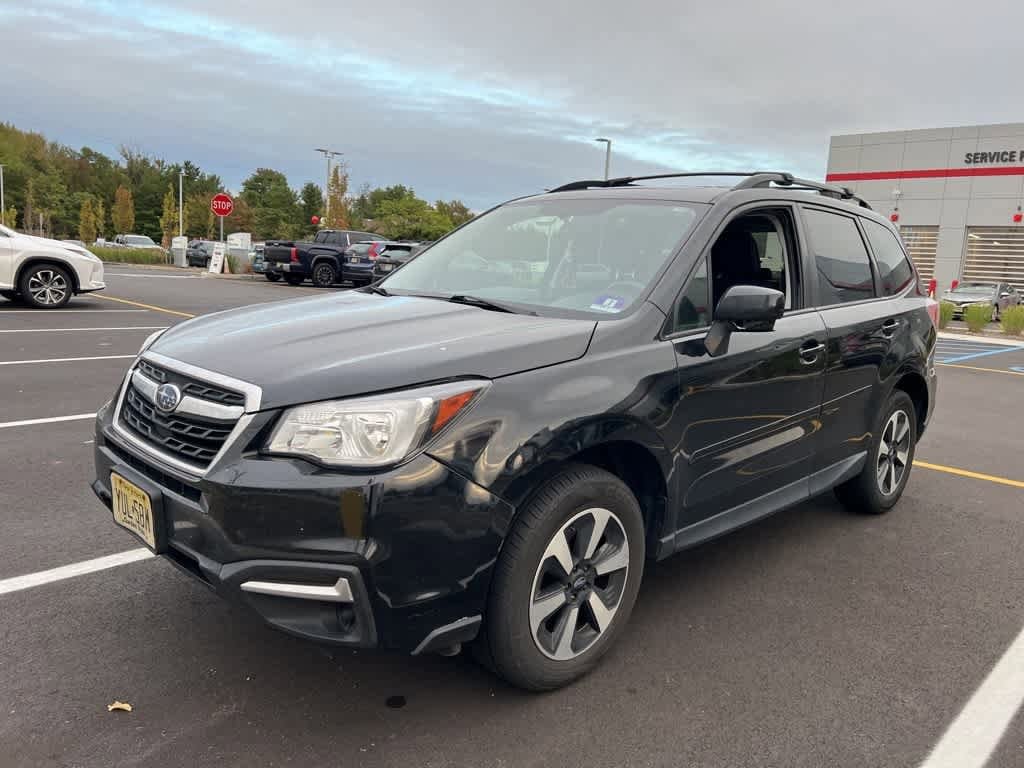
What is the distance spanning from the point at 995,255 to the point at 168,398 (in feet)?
126

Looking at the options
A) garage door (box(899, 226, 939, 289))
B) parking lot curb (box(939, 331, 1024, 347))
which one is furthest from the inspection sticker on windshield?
garage door (box(899, 226, 939, 289))

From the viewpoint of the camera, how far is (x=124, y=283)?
21.0m

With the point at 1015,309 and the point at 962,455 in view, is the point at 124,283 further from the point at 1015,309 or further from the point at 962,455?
the point at 1015,309

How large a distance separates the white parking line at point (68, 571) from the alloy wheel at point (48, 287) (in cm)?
1121

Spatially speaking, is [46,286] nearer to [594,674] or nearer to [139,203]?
[594,674]

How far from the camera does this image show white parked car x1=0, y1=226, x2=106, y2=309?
12.8m

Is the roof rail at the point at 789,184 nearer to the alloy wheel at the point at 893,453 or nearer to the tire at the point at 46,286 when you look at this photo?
the alloy wheel at the point at 893,453

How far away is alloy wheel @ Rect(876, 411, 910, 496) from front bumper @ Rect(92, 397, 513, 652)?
10.3 ft

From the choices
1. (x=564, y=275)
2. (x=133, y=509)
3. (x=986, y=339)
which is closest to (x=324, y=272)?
(x=986, y=339)

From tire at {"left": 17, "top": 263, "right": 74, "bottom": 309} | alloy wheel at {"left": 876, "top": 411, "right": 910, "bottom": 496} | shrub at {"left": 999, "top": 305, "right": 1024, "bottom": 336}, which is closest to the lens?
alloy wheel at {"left": 876, "top": 411, "right": 910, "bottom": 496}

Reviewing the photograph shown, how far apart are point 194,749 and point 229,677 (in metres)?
0.41

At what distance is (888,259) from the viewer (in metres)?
4.77

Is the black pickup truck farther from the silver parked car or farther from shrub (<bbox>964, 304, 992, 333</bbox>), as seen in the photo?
the silver parked car

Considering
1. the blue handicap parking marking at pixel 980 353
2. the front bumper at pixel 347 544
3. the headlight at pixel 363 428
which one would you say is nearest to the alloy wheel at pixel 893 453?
the front bumper at pixel 347 544
